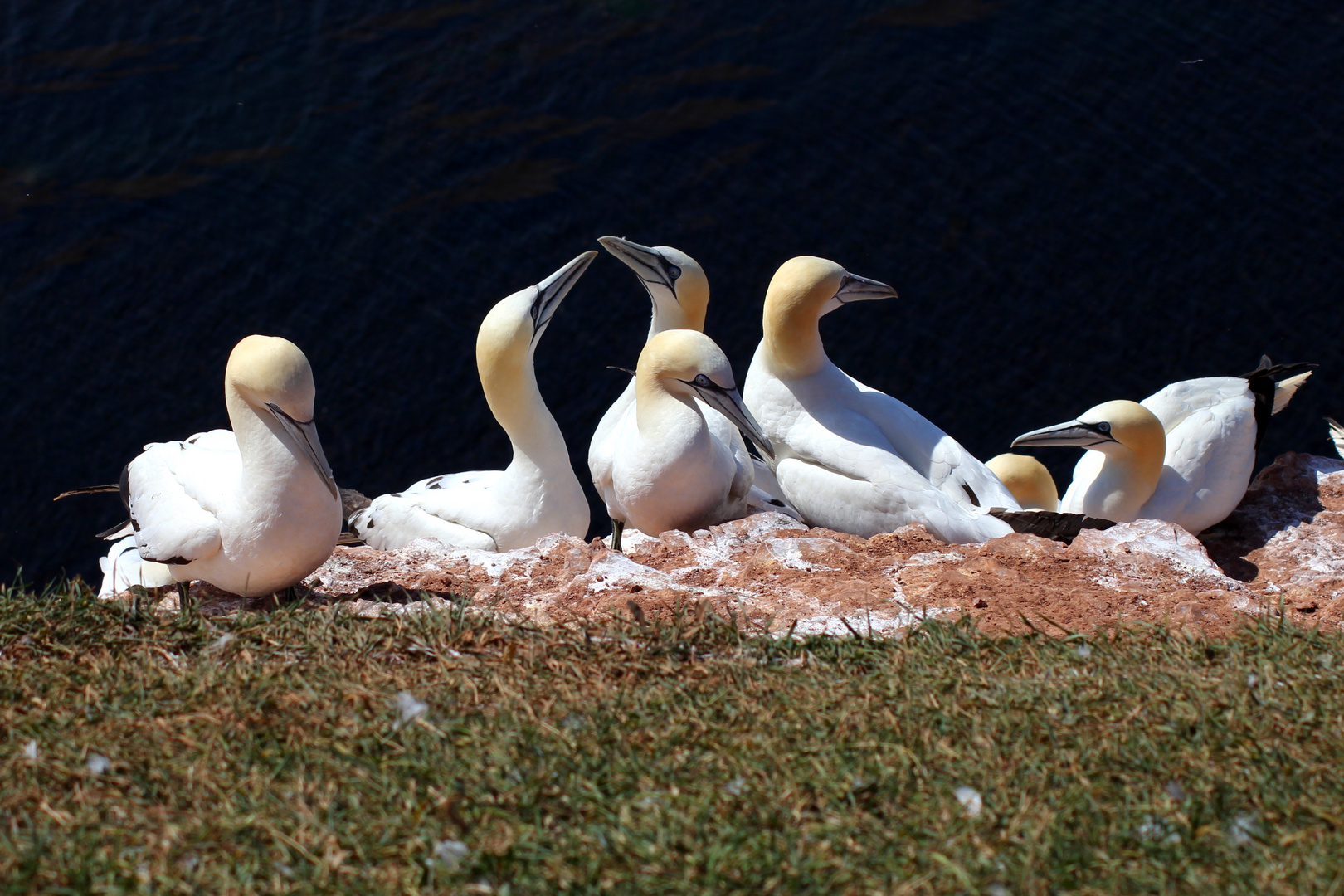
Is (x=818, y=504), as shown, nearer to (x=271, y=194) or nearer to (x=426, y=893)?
(x=426, y=893)

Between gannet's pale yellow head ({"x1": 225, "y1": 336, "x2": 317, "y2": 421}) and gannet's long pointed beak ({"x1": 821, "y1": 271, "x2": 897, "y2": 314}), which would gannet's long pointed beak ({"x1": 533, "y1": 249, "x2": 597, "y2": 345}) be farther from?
gannet's pale yellow head ({"x1": 225, "y1": 336, "x2": 317, "y2": 421})

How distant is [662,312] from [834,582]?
9.97 ft

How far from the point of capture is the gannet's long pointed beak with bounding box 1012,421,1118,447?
266 inches

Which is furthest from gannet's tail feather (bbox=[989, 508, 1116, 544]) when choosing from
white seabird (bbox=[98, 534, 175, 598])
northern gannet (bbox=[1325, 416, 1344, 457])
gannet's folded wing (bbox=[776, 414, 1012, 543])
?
white seabird (bbox=[98, 534, 175, 598])

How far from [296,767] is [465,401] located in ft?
24.1

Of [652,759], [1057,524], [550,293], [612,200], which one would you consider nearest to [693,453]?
[550,293]

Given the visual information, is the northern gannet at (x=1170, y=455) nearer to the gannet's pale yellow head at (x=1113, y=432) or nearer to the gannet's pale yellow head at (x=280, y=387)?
the gannet's pale yellow head at (x=1113, y=432)

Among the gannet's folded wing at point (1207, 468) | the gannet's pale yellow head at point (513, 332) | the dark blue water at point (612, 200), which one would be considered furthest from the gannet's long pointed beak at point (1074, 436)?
the dark blue water at point (612, 200)

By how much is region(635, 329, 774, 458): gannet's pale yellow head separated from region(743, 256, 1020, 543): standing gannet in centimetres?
53

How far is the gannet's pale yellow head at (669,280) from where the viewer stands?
7.26 metres

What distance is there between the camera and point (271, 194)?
1159cm

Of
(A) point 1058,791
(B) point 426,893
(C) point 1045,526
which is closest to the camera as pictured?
(B) point 426,893

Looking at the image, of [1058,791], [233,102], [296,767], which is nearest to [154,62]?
[233,102]

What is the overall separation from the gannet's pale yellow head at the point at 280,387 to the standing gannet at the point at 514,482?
1559 millimetres
